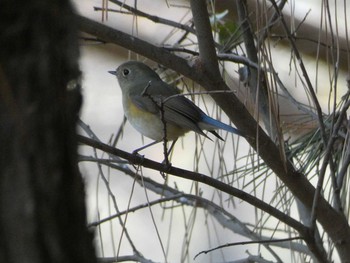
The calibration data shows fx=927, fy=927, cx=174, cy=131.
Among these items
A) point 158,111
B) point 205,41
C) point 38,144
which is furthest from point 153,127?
point 38,144

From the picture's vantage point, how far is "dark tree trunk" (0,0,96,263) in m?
1.12

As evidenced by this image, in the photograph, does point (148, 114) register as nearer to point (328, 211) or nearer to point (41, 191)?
point (328, 211)

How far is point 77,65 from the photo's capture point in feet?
3.88

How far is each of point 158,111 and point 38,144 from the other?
7.11 ft

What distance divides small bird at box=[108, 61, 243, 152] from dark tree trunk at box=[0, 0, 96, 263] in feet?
5.59

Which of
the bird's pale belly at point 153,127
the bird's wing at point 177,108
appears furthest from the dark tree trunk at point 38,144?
the bird's pale belly at point 153,127

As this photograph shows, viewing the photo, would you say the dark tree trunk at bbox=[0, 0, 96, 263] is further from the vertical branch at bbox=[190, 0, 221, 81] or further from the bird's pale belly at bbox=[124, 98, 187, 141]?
the bird's pale belly at bbox=[124, 98, 187, 141]

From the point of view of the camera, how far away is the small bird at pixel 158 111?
3.08 m

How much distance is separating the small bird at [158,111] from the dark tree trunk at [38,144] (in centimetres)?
170

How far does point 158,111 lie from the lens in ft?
10.8

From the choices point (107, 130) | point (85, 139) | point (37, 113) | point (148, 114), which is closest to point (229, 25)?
point (148, 114)

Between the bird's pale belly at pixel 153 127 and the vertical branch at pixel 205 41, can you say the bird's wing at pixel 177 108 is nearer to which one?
the bird's pale belly at pixel 153 127

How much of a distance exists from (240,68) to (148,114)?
2.11ft

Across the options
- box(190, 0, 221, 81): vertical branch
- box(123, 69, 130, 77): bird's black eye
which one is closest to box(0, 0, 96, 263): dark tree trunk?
box(190, 0, 221, 81): vertical branch
